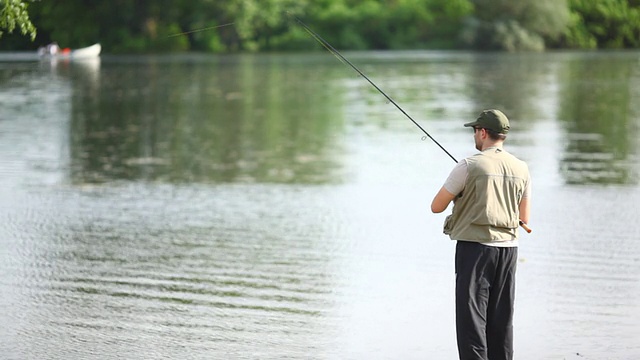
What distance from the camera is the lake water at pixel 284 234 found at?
7406 mm

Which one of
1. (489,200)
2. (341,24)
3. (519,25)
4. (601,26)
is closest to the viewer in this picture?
(489,200)

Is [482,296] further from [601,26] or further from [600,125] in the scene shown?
[601,26]

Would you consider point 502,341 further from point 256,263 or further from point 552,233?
point 552,233

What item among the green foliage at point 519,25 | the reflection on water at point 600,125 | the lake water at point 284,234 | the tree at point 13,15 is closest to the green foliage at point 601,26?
the green foliage at point 519,25

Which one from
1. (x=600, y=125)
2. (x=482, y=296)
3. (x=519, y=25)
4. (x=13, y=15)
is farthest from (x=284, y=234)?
(x=519, y=25)

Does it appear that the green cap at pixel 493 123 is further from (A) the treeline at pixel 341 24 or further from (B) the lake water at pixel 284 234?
(A) the treeline at pixel 341 24

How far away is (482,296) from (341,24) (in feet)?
222

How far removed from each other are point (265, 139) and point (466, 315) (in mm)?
13482

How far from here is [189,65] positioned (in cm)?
4831

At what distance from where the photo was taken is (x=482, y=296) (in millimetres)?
5871

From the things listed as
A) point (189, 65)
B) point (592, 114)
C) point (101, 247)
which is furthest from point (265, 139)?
point (189, 65)

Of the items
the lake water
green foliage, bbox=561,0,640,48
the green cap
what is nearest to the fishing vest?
the green cap

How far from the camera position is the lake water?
7.41 metres

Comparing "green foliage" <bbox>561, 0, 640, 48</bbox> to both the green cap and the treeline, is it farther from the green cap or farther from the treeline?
the green cap
